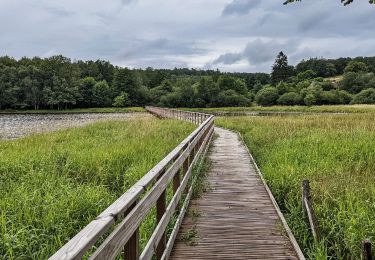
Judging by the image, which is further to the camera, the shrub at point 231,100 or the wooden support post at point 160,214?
the shrub at point 231,100

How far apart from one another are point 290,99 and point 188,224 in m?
81.8

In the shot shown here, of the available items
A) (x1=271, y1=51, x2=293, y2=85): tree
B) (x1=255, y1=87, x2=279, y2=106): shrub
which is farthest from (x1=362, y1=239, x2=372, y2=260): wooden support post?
(x1=271, y1=51, x2=293, y2=85): tree

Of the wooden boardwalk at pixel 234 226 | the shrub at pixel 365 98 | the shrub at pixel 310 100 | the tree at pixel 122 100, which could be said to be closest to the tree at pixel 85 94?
the tree at pixel 122 100

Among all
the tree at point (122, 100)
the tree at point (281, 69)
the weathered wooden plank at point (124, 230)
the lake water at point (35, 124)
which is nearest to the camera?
the weathered wooden plank at point (124, 230)

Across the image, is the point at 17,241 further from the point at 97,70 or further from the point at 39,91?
the point at 97,70

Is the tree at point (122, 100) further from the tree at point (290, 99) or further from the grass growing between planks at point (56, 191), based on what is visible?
the grass growing between planks at point (56, 191)

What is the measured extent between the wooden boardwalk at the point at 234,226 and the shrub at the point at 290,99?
77.4 metres

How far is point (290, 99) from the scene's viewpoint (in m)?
83.5

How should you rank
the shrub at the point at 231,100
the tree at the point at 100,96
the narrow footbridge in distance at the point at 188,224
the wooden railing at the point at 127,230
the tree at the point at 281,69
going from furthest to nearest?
1. the tree at the point at 281,69
2. the tree at the point at 100,96
3. the shrub at the point at 231,100
4. the narrow footbridge in distance at the point at 188,224
5. the wooden railing at the point at 127,230

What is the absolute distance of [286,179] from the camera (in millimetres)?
7652

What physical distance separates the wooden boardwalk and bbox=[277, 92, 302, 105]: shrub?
7741 centimetres

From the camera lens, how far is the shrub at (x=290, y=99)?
8238cm

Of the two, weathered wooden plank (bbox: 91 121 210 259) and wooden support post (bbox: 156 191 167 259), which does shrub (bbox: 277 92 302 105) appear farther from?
weathered wooden plank (bbox: 91 121 210 259)

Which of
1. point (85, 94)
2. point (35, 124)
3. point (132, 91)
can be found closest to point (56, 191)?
point (35, 124)
